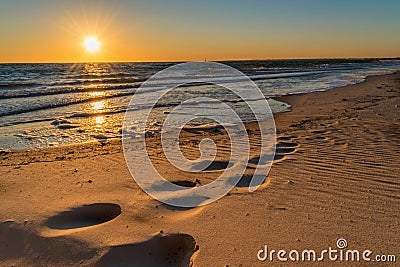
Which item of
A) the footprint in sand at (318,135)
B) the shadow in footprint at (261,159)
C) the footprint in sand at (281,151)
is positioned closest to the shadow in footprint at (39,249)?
the footprint in sand at (281,151)

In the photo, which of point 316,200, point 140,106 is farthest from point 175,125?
point 316,200

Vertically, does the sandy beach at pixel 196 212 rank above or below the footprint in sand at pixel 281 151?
below

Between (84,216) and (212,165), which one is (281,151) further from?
(84,216)

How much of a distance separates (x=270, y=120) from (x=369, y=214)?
20.9 ft

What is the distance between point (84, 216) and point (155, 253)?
3.85ft

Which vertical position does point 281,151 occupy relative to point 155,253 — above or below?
above

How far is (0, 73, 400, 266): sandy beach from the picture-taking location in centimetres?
300

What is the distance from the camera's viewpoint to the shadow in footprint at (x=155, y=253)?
2.90 meters

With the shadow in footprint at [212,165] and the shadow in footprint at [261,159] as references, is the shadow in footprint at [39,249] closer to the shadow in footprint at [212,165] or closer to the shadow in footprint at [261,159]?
the shadow in footprint at [212,165]

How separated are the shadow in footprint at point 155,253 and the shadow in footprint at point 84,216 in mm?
720

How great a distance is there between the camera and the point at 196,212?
12.3 ft

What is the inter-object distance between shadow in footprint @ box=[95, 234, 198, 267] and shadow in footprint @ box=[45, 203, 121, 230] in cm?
72

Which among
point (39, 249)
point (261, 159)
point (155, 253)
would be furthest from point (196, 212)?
point (261, 159)

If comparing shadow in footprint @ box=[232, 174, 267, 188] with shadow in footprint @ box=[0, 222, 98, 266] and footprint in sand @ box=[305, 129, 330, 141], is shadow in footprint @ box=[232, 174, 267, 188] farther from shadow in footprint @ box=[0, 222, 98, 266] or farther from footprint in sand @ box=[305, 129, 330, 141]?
footprint in sand @ box=[305, 129, 330, 141]
